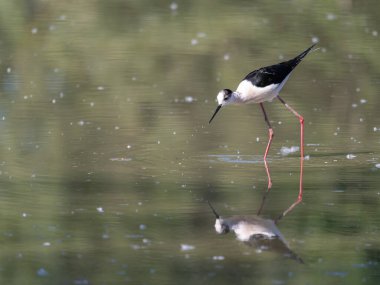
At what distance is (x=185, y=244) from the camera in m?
7.42

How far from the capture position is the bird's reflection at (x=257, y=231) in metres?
7.36

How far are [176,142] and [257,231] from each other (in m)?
3.41

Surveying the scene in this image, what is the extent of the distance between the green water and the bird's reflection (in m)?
0.09

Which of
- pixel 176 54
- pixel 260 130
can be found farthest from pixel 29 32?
pixel 260 130

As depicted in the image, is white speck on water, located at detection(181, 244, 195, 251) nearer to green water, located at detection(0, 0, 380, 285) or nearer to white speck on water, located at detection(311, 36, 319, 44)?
green water, located at detection(0, 0, 380, 285)

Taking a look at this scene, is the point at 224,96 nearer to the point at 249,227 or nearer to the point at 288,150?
the point at 288,150

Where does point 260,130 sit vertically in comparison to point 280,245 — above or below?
below

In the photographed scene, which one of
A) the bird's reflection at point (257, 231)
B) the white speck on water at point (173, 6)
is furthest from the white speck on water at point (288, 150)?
the white speck on water at point (173, 6)

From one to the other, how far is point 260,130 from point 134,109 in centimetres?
164

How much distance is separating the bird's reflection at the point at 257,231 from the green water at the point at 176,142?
0.09 meters

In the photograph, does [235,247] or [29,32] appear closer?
[235,247]

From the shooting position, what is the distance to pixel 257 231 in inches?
307

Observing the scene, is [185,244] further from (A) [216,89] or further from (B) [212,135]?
(A) [216,89]

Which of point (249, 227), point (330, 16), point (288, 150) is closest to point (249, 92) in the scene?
point (288, 150)
